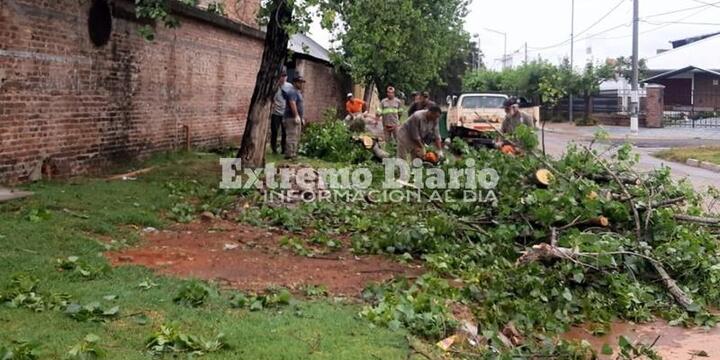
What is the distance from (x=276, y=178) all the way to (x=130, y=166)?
261 centimetres

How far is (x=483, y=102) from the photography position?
2166 centimetres

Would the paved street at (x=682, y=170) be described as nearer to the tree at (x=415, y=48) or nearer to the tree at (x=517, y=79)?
the tree at (x=415, y=48)

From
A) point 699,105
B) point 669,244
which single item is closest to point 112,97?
point 669,244

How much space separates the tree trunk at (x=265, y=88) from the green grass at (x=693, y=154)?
12.1 m

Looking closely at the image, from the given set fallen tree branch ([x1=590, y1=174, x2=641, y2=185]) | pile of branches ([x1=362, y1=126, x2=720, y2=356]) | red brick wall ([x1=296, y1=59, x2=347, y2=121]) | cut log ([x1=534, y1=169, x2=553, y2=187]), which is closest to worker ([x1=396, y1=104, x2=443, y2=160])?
pile of branches ([x1=362, y1=126, x2=720, y2=356])

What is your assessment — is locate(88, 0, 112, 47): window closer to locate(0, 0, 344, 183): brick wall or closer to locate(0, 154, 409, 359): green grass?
locate(0, 0, 344, 183): brick wall

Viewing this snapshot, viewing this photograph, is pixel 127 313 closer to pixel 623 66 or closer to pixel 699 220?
pixel 699 220

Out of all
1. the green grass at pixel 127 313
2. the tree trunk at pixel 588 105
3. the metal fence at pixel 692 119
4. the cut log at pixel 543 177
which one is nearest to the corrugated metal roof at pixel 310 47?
the cut log at pixel 543 177

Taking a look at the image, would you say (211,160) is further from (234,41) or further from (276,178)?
(234,41)

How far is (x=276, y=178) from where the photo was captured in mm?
11281

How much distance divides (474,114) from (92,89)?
11.5m

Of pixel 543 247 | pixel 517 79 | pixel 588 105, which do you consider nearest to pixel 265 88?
pixel 543 247

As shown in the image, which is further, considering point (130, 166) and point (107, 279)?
point (130, 166)

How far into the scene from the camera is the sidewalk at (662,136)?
26.8 meters
